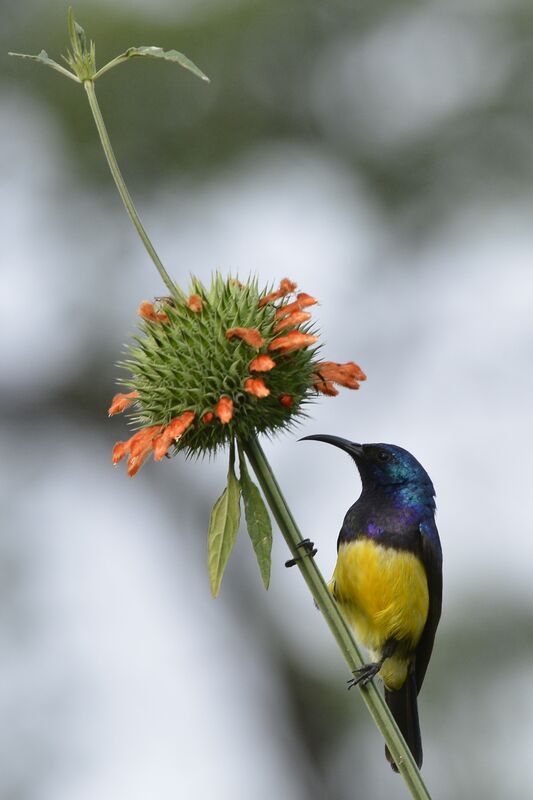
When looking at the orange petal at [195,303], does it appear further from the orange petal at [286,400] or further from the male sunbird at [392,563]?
the male sunbird at [392,563]

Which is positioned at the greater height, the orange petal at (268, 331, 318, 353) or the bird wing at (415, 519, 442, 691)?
the orange petal at (268, 331, 318, 353)

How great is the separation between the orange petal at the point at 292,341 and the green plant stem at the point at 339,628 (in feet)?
1.05

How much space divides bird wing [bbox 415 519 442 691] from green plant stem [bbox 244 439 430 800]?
1.75m

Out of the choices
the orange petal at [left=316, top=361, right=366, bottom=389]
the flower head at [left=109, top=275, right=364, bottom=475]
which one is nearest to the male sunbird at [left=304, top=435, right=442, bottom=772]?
the orange petal at [left=316, top=361, right=366, bottom=389]

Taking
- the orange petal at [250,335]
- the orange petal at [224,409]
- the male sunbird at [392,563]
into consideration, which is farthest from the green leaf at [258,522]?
the male sunbird at [392,563]

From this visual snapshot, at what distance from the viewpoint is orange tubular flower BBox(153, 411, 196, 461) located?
2.20 m

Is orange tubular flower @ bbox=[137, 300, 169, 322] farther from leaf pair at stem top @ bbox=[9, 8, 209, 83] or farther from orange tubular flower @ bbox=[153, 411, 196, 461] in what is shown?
leaf pair at stem top @ bbox=[9, 8, 209, 83]

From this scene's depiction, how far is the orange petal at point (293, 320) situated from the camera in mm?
2275

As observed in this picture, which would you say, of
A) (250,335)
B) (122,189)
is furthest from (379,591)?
(122,189)

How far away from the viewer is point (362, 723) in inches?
468

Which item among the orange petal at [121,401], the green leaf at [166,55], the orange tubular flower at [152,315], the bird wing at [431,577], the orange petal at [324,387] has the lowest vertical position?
the bird wing at [431,577]

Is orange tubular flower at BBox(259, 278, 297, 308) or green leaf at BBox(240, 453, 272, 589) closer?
green leaf at BBox(240, 453, 272, 589)

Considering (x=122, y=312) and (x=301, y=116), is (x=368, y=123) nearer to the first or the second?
(x=301, y=116)

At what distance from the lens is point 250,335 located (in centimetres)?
230
